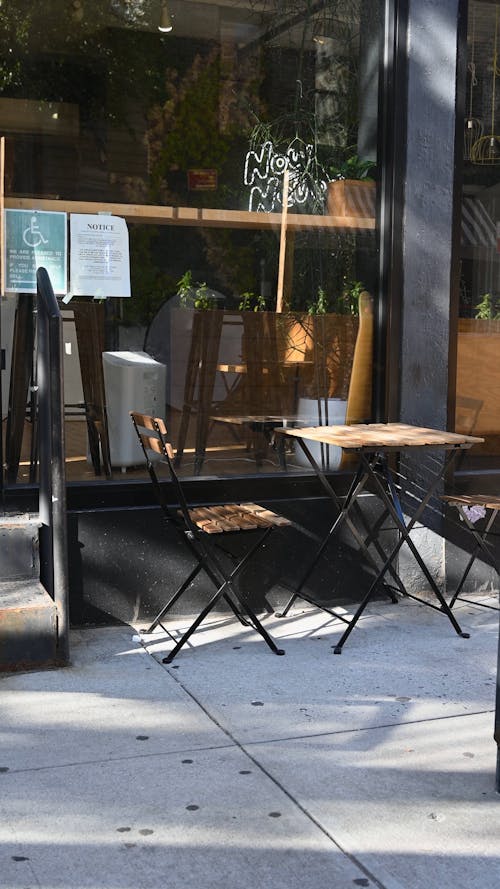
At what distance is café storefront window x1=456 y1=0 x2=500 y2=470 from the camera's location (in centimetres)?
600

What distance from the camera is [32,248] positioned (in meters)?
5.32

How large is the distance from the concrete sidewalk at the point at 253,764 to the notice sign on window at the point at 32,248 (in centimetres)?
173

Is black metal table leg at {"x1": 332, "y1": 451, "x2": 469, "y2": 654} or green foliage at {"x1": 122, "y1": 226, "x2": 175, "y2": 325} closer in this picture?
black metal table leg at {"x1": 332, "y1": 451, "x2": 469, "y2": 654}

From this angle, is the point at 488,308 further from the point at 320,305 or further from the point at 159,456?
the point at 159,456

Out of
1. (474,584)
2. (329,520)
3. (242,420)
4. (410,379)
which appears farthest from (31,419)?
(474,584)

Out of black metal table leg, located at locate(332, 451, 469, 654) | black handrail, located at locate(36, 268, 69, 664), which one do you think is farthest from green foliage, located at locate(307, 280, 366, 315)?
black handrail, located at locate(36, 268, 69, 664)

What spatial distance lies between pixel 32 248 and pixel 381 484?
84.4 inches

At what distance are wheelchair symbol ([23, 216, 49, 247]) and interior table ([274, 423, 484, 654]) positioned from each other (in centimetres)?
151

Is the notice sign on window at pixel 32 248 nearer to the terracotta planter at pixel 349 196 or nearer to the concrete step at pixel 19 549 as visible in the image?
the concrete step at pixel 19 549

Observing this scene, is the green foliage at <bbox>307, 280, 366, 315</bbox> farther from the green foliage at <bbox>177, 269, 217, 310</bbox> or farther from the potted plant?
the green foliage at <bbox>177, 269, 217, 310</bbox>

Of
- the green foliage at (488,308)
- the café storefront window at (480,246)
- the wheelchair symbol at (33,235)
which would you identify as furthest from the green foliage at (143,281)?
the green foliage at (488,308)

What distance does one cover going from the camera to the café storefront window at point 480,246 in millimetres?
A: 5996

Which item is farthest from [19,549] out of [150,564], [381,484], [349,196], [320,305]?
[349,196]

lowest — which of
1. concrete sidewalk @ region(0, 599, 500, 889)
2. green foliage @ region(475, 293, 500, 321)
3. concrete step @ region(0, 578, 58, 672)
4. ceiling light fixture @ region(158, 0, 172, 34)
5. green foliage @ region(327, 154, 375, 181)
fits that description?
concrete sidewalk @ region(0, 599, 500, 889)
